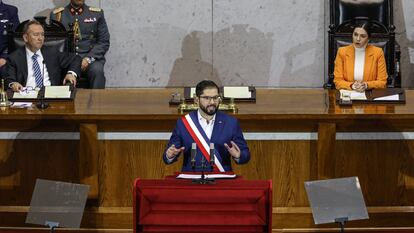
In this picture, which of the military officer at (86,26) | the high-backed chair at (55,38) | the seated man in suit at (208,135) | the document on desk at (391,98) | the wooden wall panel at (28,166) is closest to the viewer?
the seated man in suit at (208,135)

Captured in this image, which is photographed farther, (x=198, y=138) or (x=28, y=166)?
(x=28, y=166)

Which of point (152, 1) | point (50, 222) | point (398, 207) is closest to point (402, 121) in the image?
point (398, 207)

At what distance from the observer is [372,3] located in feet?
33.1

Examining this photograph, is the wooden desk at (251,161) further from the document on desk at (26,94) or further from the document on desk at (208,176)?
the document on desk at (208,176)

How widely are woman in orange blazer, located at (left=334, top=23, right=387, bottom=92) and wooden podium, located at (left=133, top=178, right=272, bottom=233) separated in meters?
3.65

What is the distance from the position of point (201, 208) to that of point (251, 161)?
7.08 feet

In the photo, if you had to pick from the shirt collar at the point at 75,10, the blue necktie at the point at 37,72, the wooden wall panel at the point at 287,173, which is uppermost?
the shirt collar at the point at 75,10

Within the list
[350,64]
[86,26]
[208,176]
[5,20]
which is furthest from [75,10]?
[208,176]

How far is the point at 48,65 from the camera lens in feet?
26.4

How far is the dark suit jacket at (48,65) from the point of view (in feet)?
26.2

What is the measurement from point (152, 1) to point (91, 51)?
57.4 inches

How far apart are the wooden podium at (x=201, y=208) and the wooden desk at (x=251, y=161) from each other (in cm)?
208

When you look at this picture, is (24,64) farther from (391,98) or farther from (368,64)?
(391,98)

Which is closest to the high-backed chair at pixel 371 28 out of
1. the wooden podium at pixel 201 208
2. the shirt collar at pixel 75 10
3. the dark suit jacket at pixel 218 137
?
the shirt collar at pixel 75 10
